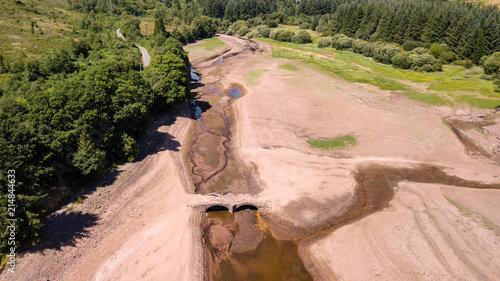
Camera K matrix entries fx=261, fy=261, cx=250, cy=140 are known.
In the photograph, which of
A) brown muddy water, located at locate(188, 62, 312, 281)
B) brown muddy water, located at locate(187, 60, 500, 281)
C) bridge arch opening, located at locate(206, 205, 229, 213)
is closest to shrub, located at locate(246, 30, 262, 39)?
brown muddy water, located at locate(187, 60, 500, 281)

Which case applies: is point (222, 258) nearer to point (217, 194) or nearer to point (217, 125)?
point (217, 194)

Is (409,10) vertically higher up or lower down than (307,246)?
higher up

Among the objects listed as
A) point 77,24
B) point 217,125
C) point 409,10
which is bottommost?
point 217,125

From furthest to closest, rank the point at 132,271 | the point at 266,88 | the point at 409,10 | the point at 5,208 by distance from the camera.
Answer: the point at 409,10, the point at 266,88, the point at 132,271, the point at 5,208

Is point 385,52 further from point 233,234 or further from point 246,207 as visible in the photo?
point 233,234

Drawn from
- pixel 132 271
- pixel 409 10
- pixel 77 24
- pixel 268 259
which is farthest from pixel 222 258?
pixel 409 10

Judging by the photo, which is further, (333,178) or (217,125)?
(217,125)

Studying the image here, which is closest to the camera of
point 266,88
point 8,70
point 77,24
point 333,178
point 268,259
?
point 268,259

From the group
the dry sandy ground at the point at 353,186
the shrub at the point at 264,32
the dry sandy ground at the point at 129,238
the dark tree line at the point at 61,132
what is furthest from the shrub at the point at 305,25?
the dry sandy ground at the point at 129,238
